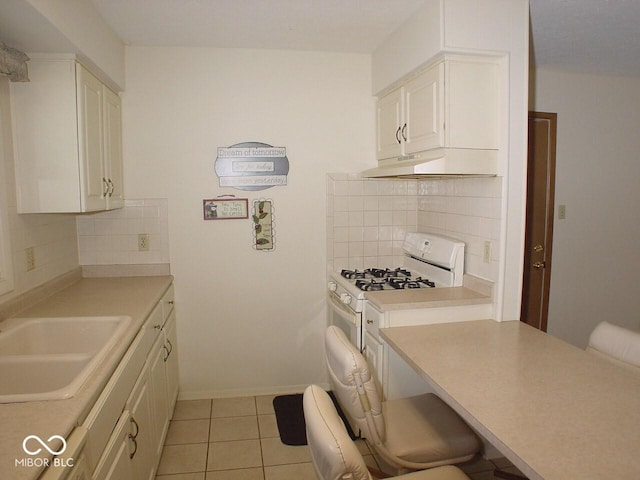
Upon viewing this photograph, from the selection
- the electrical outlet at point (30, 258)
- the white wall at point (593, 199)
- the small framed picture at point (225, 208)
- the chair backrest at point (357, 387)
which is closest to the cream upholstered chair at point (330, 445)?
the chair backrest at point (357, 387)

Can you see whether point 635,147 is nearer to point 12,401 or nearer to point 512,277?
point 512,277

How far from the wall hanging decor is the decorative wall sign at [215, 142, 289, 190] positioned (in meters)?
0.10

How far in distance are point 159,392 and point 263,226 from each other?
1251mm

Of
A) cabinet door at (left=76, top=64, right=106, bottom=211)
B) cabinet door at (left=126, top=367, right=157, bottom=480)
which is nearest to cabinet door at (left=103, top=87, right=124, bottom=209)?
cabinet door at (left=76, top=64, right=106, bottom=211)

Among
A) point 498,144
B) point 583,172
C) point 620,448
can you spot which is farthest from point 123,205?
point 583,172

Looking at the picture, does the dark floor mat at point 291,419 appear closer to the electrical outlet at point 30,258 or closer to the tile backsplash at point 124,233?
the tile backsplash at point 124,233

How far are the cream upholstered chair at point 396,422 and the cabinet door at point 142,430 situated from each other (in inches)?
31.8

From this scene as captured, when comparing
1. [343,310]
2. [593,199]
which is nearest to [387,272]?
[343,310]

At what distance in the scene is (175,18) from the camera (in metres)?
2.47

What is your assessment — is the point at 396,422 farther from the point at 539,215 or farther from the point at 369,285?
the point at 539,215

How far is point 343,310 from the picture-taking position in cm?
272

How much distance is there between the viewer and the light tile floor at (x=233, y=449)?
2.37 metres

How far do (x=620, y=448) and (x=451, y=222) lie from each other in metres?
1.75

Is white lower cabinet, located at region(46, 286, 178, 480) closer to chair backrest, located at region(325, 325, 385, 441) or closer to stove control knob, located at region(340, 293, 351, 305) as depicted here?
chair backrest, located at region(325, 325, 385, 441)
